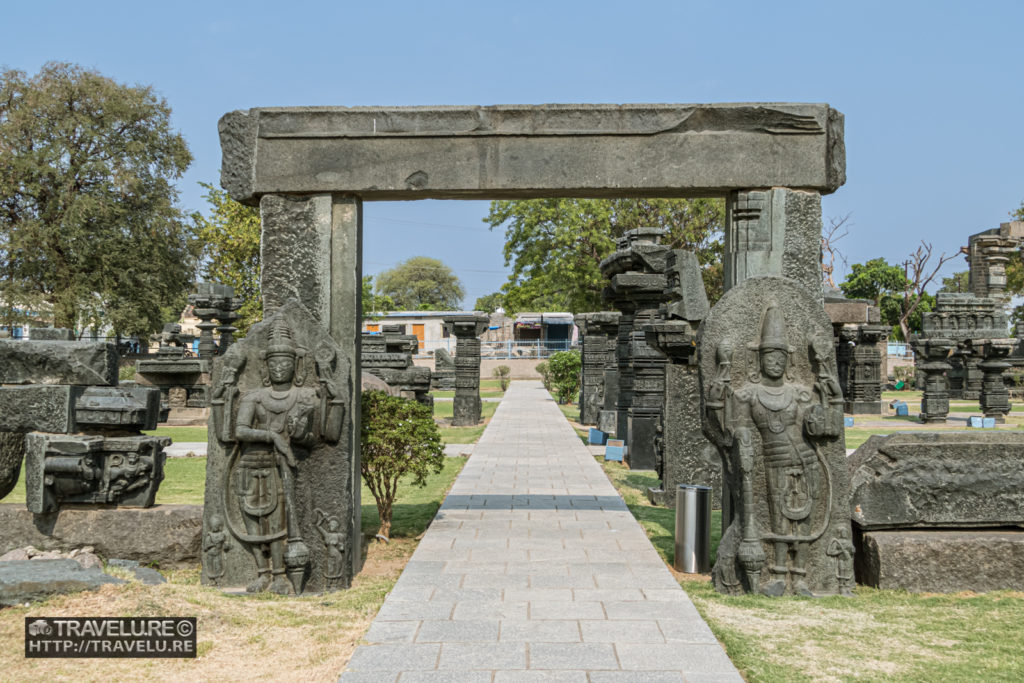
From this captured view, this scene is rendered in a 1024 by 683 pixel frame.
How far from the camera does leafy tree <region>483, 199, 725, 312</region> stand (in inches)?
1355

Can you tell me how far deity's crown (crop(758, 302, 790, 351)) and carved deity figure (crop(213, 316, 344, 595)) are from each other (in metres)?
2.98

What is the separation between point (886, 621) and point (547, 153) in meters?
3.84

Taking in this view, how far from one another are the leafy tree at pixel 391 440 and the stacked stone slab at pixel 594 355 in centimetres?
1128

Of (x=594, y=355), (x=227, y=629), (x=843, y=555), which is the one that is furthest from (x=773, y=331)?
(x=594, y=355)

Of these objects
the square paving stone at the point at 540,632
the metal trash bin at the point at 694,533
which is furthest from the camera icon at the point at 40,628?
the metal trash bin at the point at 694,533

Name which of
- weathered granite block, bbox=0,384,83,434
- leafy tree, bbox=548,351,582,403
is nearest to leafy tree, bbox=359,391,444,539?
weathered granite block, bbox=0,384,83,434

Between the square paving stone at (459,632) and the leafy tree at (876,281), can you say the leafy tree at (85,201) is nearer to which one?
the square paving stone at (459,632)

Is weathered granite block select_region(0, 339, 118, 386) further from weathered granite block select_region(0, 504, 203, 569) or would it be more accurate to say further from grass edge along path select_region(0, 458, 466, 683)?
grass edge along path select_region(0, 458, 466, 683)

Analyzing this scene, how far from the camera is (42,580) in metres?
4.71

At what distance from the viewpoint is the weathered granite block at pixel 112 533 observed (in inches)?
229

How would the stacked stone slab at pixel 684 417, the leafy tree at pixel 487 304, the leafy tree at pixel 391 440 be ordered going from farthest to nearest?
1. the leafy tree at pixel 487 304
2. the stacked stone slab at pixel 684 417
3. the leafy tree at pixel 391 440

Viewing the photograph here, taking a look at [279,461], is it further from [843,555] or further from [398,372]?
[398,372]

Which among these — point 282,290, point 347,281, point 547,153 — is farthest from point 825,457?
point 282,290

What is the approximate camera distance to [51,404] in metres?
5.98
